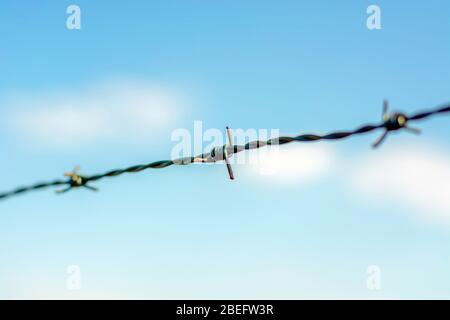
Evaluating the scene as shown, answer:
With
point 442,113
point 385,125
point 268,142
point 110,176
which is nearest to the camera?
point 442,113

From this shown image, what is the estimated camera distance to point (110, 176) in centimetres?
618

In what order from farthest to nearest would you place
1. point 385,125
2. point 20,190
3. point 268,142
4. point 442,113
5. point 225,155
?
point 20,190
point 225,155
point 268,142
point 385,125
point 442,113

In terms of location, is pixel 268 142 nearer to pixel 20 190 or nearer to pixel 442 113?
pixel 442 113

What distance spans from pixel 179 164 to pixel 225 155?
1.63 feet

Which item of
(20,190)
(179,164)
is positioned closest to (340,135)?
(179,164)

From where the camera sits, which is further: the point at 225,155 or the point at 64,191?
the point at 64,191
